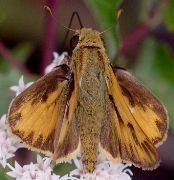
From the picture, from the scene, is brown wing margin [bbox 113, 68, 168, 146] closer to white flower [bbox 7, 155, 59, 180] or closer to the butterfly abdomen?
the butterfly abdomen

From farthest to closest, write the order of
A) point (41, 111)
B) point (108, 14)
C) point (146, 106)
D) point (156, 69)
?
point (156, 69) < point (108, 14) < point (146, 106) < point (41, 111)

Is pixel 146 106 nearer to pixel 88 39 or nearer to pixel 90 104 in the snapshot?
pixel 90 104

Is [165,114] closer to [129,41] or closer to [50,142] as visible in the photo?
[50,142]

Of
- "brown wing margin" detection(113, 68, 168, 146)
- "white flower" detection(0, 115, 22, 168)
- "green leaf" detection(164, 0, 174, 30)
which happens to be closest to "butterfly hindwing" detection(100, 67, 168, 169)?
"brown wing margin" detection(113, 68, 168, 146)

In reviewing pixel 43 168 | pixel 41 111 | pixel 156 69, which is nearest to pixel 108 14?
pixel 41 111

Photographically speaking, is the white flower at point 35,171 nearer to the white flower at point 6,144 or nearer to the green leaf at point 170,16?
the white flower at point 6,144
